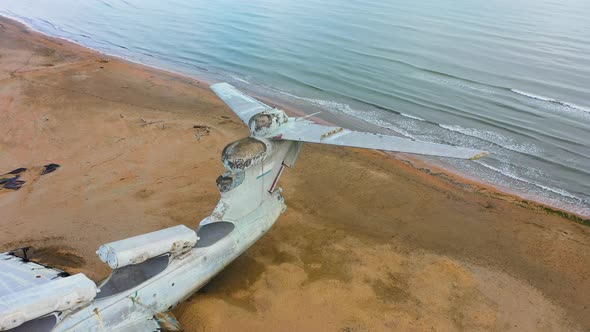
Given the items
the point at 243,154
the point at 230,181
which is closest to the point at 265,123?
the point at 243,154

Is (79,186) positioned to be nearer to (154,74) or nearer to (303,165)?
(303,165)

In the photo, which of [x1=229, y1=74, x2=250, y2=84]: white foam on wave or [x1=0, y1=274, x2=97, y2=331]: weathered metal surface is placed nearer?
[x1=0, y1=274, x2=97, y2=331]: weathered metal surface

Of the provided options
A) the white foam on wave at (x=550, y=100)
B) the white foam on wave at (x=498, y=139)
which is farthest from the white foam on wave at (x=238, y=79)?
the white foam on wave at (x=550, y=100)

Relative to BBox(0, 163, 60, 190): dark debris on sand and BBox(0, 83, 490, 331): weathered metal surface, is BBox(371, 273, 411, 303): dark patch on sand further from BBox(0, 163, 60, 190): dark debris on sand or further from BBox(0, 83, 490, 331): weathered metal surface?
BBox(0, 163, 60, 190): dark debris on sand

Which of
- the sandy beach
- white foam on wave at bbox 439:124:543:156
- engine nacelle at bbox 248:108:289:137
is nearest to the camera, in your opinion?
engine nacelle at bbox 248:108:289:137

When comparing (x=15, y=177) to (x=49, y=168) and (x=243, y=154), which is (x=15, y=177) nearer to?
(x=49, y=168)

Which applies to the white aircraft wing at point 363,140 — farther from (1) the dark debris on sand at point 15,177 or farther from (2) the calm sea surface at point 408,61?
(2) the calm sea surface at point 408,61

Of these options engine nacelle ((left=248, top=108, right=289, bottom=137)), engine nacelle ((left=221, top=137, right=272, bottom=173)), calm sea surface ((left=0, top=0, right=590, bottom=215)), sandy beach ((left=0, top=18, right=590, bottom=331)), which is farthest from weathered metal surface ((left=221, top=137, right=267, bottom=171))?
calm sea surface ((left=0, top=0, right=590, bottom=215))
